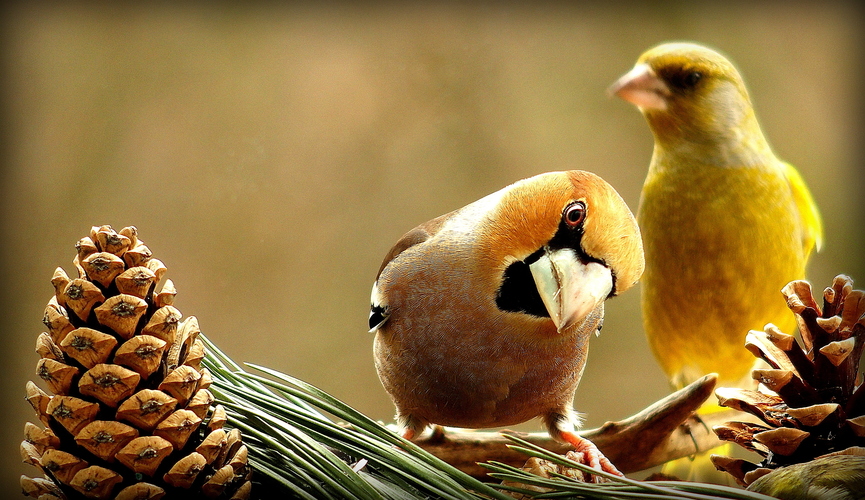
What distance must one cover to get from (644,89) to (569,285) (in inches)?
14.8

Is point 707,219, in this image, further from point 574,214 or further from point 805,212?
point 574,214

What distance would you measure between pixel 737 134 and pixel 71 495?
0.85 metres

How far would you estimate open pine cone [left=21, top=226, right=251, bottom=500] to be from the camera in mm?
472

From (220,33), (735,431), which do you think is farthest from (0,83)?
(735,431)

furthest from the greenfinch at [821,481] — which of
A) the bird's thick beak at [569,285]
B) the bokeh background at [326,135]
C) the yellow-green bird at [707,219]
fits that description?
the bokeh background at [326,135]

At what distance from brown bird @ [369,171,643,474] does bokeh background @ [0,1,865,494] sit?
0.90m

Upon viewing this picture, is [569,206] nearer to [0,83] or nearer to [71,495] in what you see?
[71,495]

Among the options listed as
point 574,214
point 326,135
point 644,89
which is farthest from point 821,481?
point 326,135

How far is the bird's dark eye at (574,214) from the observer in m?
0.64

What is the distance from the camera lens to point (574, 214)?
64cm

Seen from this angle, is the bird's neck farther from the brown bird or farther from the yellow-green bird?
the brown bird

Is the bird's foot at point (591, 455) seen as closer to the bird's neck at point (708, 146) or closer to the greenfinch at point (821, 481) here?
the greenfinch at point (821, 481)

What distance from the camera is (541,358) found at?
734mm

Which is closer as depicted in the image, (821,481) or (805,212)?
(821,481)
